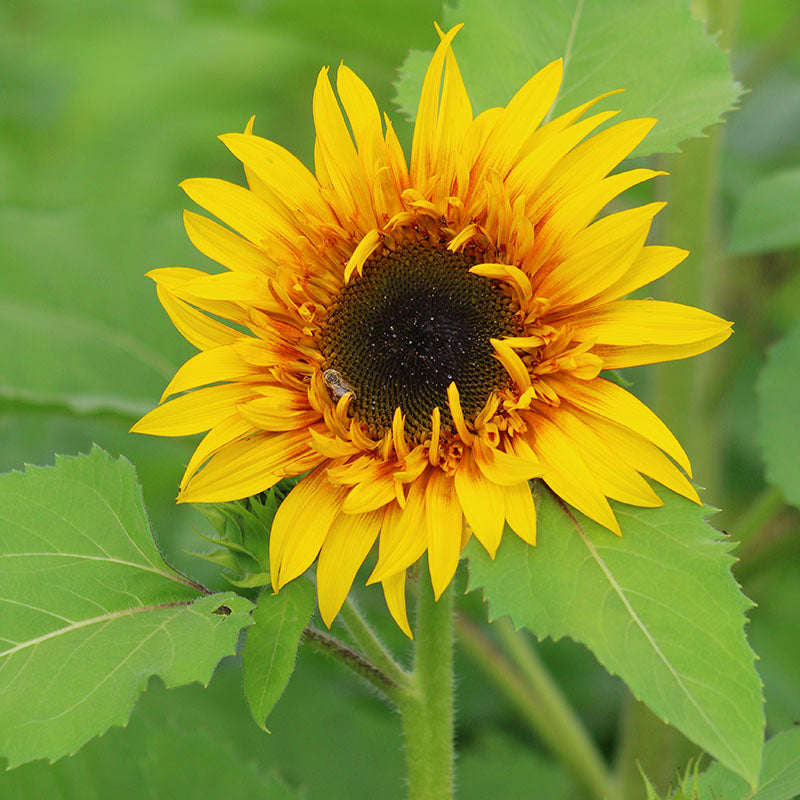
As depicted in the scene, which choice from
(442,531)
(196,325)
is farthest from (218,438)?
(442,531)

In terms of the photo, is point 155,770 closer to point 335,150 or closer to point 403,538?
point 403,538

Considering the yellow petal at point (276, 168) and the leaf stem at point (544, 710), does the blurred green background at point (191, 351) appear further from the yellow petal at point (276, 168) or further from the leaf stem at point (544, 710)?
the yellow petal at point (276, 168)

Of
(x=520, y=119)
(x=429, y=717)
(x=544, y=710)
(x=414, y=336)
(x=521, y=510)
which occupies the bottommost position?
(x=544, y=710)

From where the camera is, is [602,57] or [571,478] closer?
[571,478]

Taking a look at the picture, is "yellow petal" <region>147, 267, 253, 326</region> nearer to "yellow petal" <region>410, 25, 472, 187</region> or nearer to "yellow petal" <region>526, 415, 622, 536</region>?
"yellow petal" <region>410, 25, 472, 187</region>

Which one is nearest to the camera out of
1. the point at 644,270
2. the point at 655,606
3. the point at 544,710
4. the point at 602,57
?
the point at 655,606

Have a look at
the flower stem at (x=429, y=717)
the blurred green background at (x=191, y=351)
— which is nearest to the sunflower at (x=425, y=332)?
the flower stem at (x=429, y=717)

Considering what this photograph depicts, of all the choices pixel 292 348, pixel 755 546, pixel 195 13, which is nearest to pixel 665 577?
pixel 292 348
